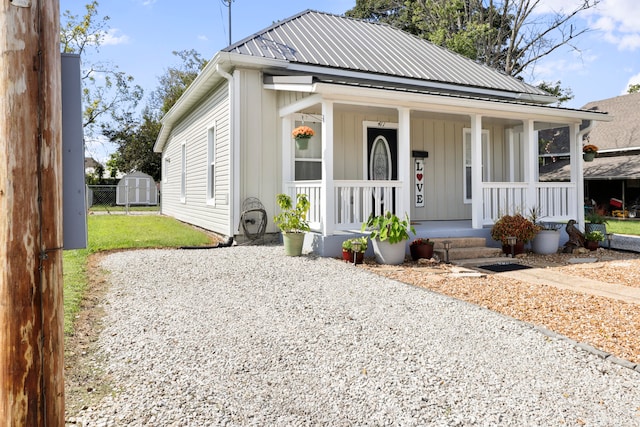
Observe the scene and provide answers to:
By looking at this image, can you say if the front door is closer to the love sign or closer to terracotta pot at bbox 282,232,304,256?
the love sign

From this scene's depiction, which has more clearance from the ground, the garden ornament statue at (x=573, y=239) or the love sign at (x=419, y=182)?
the love sign at (x=419, y=182)

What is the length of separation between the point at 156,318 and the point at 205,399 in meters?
1.74

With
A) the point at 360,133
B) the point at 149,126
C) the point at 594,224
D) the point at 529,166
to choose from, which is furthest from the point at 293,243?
the point at 149,126

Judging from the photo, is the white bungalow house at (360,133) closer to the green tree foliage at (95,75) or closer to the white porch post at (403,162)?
the white porch post at (403,162)

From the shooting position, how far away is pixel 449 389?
8.73 ft

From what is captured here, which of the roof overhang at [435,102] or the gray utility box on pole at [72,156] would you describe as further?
the roof overhang at [435,102]

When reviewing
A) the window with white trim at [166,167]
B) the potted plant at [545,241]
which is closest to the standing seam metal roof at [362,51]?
the potted plant at [545,241]

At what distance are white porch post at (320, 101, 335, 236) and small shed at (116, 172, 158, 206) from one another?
2108cm

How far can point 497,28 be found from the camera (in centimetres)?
2408

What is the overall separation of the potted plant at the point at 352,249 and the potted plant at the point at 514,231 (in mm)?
2596

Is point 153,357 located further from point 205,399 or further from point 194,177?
point 194,177

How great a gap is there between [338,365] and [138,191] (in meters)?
26.1

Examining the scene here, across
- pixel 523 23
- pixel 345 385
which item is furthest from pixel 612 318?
pixel 523 23

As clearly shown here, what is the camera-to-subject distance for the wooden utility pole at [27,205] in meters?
1.63
